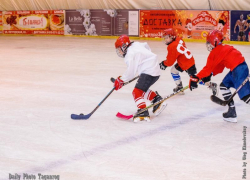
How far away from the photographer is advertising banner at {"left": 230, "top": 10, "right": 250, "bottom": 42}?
1383 centimetres

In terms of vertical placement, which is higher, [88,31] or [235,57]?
[235,57]

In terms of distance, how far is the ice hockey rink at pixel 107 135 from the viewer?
3.51 m

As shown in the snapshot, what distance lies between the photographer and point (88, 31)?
17.0 m

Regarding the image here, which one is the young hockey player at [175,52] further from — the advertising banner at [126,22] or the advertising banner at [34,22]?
the advertising banner at [34,22]

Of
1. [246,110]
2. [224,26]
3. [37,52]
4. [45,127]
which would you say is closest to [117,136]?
[45,127]

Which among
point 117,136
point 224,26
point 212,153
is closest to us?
point 212,153

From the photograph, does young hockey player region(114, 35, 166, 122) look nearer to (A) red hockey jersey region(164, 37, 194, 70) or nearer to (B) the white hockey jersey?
(B) the white hockey jersey

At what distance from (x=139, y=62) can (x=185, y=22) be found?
406 inches

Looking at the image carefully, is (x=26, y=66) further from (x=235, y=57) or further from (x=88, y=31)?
(x=88, y=31)

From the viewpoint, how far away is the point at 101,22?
16734mm

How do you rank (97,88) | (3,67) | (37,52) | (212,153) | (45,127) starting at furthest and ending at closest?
(37,52) → (3,67) → (97,88) → (45,127) → (212,153)

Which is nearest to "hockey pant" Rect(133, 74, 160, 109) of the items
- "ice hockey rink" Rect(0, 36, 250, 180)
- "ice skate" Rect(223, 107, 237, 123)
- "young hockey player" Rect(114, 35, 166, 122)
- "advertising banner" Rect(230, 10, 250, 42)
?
"young hockey player" Rect(114, 35, 166, 122)

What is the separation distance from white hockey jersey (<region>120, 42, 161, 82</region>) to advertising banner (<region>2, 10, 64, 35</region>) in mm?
12720

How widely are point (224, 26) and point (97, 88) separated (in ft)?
27.0
